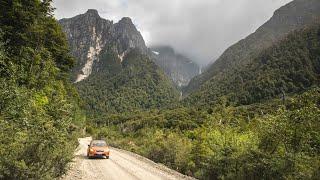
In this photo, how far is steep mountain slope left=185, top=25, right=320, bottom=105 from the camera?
131m

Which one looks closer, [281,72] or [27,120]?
[27,120]

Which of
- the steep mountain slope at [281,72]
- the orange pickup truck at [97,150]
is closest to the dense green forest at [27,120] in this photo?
the orange pickup truck at [97,150]

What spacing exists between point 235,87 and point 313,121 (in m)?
140

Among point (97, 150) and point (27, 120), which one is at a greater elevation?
point (27, 120)

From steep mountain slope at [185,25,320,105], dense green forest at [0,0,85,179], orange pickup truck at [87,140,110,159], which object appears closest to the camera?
dense green forest at [0,0,85,179]

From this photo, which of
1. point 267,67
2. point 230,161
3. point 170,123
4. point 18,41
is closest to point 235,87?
point 267,67

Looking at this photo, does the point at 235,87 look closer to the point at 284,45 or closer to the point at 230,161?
the point at 284,45

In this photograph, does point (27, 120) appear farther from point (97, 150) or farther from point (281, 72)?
point (281, 72)

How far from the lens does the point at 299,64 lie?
137500 millimetres

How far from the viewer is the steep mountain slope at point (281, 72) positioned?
131 metres

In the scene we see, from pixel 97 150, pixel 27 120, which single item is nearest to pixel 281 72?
pixel 97 150

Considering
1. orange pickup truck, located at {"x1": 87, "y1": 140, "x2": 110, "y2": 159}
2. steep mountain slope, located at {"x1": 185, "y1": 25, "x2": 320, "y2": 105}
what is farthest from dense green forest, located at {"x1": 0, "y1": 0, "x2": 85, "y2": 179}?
steep mountain slope, located at {"x1": 185, "y1": 25, "x2": 320, "y2": 105}

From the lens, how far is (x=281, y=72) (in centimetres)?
14000

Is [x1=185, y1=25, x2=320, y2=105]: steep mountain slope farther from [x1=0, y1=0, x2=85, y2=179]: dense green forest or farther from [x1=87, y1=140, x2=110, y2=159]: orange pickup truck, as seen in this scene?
[x1=0, y1=0, x2=85, y2=179]: dense green forest
